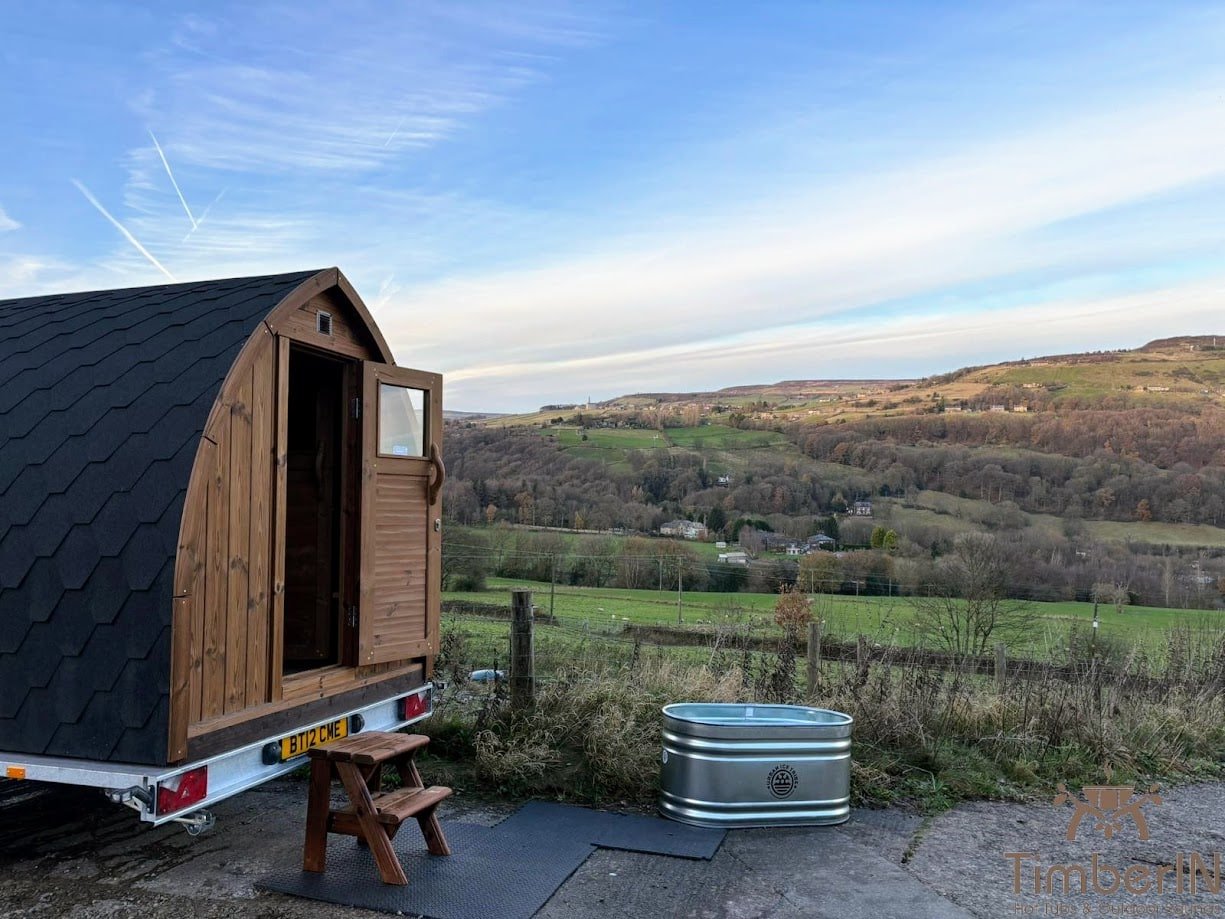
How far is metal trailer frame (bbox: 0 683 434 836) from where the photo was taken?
3.89 m

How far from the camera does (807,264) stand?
15.6 m

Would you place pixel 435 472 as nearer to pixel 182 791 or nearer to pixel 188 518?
pixel 188 518

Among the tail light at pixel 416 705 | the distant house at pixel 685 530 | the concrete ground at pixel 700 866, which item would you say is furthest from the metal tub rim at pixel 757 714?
the distant house at pixel 685 530

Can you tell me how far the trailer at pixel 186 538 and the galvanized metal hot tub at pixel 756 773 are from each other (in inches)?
72.0

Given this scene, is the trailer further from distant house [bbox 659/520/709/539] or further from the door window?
distant house [bbox 659/520/709/539]

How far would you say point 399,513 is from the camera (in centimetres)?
590

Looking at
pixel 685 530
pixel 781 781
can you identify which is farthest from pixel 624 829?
pixel 685 530

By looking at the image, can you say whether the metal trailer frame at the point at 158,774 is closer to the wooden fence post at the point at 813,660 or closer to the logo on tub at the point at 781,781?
the logo on tub at the point at 781,781

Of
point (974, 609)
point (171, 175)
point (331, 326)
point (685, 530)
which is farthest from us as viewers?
point (685, 530)

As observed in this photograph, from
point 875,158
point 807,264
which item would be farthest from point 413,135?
point 807,264

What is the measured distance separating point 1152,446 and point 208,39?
170 ft

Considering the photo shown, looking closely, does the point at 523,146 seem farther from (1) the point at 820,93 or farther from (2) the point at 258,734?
(2) the point at 258,734

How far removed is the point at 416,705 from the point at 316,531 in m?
1.36

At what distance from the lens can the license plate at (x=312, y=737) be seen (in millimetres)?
4800
